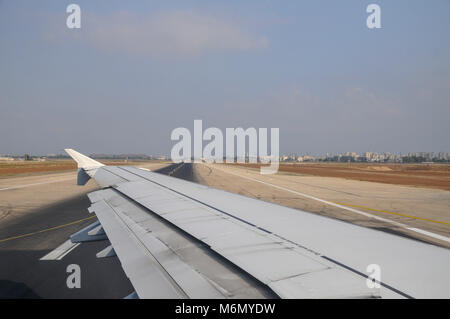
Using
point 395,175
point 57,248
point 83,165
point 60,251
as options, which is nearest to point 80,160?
point 83,165

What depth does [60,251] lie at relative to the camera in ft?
17.1

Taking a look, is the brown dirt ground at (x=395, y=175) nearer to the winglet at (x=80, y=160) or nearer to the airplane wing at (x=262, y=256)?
the airplane wing at (x=262, y=256)

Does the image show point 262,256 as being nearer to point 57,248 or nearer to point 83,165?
point 57,248

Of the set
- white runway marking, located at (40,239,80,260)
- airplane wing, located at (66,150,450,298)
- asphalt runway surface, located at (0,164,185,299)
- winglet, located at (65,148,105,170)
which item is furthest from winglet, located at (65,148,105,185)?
airplane wing, located at (66,150,450,298)

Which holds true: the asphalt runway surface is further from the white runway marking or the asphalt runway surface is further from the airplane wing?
the airplane wing

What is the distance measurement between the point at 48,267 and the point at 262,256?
4541 millimetres

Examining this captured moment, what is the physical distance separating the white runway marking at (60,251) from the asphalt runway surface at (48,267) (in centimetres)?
10

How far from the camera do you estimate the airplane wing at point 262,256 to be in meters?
1.37

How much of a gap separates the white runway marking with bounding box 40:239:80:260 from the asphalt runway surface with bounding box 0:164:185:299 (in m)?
0.10

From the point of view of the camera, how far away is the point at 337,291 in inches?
50.8

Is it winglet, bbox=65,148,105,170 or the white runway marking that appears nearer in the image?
the white runway marking

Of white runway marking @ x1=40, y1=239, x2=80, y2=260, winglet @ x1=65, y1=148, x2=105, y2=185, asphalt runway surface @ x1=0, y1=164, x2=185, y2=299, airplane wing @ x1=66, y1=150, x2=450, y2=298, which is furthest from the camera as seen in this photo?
winglet @ x1=65, y1=148, x2=105, y2=185

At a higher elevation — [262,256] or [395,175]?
[262,256]

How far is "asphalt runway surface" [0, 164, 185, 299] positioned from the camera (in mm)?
3588
